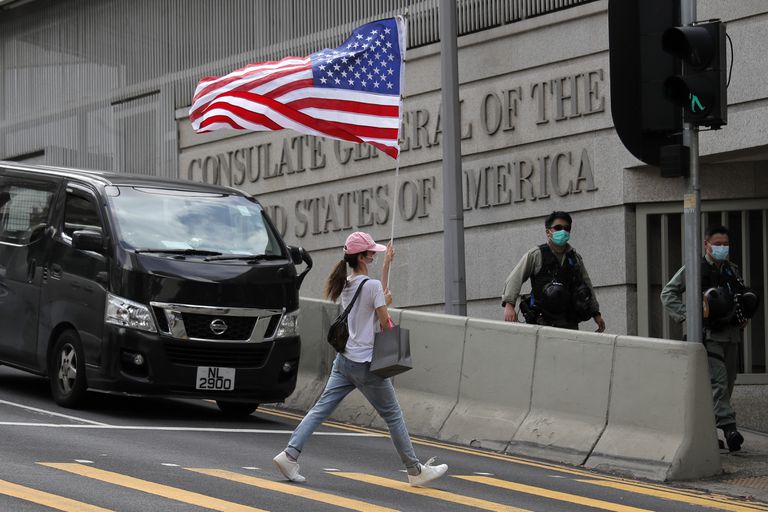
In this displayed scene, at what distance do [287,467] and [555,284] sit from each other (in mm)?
4206

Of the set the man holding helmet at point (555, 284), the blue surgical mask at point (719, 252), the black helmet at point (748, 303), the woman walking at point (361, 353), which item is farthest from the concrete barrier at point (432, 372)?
the woman walking at point (361, 353)

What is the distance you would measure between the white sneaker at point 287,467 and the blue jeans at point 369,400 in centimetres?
28

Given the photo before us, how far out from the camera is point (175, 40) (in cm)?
2678

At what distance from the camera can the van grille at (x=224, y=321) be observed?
13.7 m

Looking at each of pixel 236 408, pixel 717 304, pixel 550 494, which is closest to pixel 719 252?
pixel 717 304

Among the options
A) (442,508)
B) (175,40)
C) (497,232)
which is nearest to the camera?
(442,508)

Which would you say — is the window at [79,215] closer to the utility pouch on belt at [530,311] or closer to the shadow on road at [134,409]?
the shadow on road at [134,409]

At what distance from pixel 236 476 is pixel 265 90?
7100 millimetres

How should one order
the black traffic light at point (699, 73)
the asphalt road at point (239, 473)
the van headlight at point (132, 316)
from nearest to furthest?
1. the asphalt road at point (239, 473)
2. the black traffic light at point (699, 73)
3. the van headlight at point (132, 316)

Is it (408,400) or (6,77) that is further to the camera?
(6,77)

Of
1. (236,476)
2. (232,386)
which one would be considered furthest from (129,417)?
(236,476)

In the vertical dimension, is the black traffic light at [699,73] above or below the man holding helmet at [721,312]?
above

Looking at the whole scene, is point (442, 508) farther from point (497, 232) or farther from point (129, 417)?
point (497, 232)

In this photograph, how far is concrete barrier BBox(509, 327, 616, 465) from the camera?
1273 centimetres
